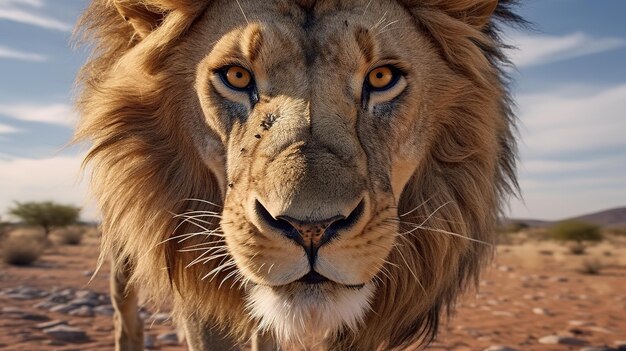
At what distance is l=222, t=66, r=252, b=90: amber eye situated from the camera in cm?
232

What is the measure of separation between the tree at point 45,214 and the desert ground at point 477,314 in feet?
38.1

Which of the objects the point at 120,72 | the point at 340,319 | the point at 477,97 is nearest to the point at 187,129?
the point at 120,72

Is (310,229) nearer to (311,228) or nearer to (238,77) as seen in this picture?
(311,228)

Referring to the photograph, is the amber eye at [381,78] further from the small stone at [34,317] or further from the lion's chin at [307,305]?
the small stone at [34,317]

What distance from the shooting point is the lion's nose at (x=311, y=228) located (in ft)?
5.81

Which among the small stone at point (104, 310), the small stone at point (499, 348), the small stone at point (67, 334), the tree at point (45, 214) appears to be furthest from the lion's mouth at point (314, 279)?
the tree at point (45, 214)

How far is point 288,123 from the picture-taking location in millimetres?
2102

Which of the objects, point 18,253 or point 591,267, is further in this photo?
point 18,253

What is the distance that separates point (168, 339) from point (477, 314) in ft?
10.7

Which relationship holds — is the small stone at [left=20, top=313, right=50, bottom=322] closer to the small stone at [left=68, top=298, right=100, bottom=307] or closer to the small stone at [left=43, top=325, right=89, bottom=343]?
the small stone at [left=43, top=325, right=89, bottom=343]

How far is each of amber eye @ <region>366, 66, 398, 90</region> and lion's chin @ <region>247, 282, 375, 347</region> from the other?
0.71 meters

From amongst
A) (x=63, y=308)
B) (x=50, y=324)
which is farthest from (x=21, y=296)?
(x=50, y=324)

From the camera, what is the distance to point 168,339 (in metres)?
5.27

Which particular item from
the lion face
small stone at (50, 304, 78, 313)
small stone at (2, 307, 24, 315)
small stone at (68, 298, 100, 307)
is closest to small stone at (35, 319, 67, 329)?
small stone at (2, 307, 24, 315)
